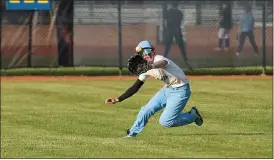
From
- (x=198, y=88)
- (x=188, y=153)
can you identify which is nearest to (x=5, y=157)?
(x=188, y=153)

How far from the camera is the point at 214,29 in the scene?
27156mm

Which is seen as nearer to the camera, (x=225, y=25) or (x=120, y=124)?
(x=120, y=124)

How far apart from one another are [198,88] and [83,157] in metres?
10.8

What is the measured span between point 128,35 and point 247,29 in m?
3.73

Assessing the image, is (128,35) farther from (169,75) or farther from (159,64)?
(159,64)

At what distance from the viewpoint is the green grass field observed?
12.6 m

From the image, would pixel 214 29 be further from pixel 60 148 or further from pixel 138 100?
pixel 60 148

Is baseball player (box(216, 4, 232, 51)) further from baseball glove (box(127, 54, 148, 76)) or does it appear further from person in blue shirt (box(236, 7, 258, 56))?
baseball glove (box(127, 54, 148, 76))

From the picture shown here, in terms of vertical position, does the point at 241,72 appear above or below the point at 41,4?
below

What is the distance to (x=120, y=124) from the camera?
621 inches

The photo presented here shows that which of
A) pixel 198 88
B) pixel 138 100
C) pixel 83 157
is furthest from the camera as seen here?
pixel 198 88

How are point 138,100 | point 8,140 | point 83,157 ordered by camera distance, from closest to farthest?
point 83,157 < point 8,140 < point 138,100

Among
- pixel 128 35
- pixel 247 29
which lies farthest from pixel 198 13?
pixel 128 35

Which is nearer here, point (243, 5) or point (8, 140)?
point (8, 140)
